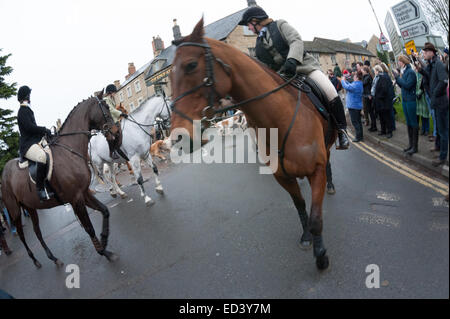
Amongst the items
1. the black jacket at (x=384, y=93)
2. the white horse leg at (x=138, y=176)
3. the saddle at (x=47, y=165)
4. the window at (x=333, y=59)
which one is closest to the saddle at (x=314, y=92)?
the saddle at (x=47, y=165)

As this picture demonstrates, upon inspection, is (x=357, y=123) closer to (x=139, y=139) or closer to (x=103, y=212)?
(x=139, y=139)

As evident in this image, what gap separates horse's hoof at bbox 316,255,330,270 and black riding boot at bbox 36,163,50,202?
197 inches

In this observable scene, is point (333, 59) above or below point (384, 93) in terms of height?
below

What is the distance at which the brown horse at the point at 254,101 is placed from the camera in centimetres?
245

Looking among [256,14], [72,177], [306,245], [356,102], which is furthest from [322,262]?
[356,102]

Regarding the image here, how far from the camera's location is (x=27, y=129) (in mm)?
5055

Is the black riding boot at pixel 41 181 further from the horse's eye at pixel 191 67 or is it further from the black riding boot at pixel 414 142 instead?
the black riding boot at pixel 414 142

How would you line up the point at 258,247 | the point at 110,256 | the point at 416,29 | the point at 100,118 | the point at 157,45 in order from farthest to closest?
the point at 157,45
the point at 416,29
the point at 100,118
the point at 110,256
the point at 258,247

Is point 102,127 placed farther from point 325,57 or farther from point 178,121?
point 325,57

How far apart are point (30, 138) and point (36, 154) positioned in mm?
444

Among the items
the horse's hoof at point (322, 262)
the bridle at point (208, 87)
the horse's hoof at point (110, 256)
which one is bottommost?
the horse's hoof at point (110, 256)

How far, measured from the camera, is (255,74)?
9.48 ft

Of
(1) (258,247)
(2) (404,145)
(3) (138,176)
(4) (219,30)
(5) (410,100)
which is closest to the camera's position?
(1) (258,247)
